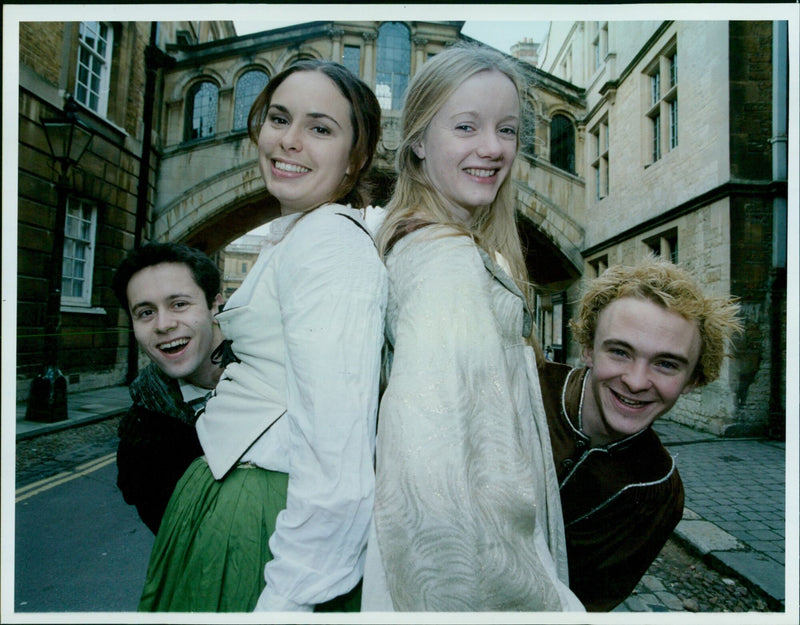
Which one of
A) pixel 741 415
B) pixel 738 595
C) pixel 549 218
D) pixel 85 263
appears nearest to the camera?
pixel 738 595

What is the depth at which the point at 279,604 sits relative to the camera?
28.6 inches

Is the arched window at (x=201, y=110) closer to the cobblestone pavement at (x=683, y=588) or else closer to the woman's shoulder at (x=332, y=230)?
the cobblestone pavement at (x=683, y=588)

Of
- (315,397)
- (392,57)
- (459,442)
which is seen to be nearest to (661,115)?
(392,57)

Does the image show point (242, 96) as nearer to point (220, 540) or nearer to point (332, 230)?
point (332, 230)

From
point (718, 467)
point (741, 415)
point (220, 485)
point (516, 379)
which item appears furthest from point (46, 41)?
point (718, 467)

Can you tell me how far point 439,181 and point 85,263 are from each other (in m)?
4.44

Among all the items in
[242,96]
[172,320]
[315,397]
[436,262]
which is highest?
[242,96]

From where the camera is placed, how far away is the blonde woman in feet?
2.46

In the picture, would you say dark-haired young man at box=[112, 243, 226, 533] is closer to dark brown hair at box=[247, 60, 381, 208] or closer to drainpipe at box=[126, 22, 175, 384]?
dark brown hair at box=[247, 60, 381, 208]

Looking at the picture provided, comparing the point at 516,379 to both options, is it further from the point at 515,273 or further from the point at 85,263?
the point at 85,263

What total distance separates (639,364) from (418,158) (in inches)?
32.7

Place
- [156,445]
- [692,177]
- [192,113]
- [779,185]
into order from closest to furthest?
[156,445]
[779,185]
[192,113]
[692,177]

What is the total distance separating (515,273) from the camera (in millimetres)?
1145

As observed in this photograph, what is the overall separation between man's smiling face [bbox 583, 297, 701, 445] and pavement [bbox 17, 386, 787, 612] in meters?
0.80
